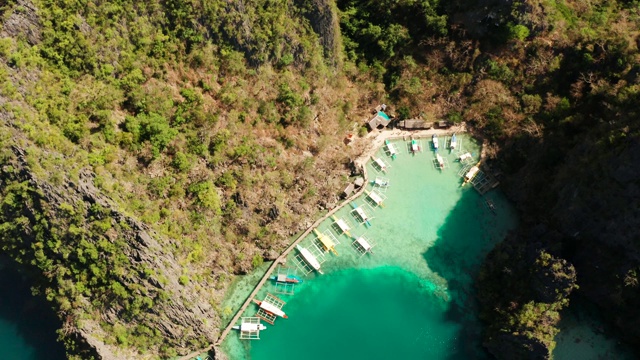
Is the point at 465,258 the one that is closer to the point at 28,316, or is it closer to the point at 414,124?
the point at 414,124

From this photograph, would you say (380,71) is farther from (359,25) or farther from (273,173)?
(273,173)

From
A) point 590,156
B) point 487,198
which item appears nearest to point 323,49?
point 487,198

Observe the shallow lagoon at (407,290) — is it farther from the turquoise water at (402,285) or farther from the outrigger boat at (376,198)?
the outrigger boat at (376,198)

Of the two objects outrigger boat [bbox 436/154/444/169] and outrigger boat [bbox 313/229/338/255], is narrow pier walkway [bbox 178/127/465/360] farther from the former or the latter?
outrigger boat [bbox 436/154/444/169]

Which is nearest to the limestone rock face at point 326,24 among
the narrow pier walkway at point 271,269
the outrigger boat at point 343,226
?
the narrow pier walkway at point 271,269

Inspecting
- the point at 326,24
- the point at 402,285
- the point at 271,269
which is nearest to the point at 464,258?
the point at 402,285
